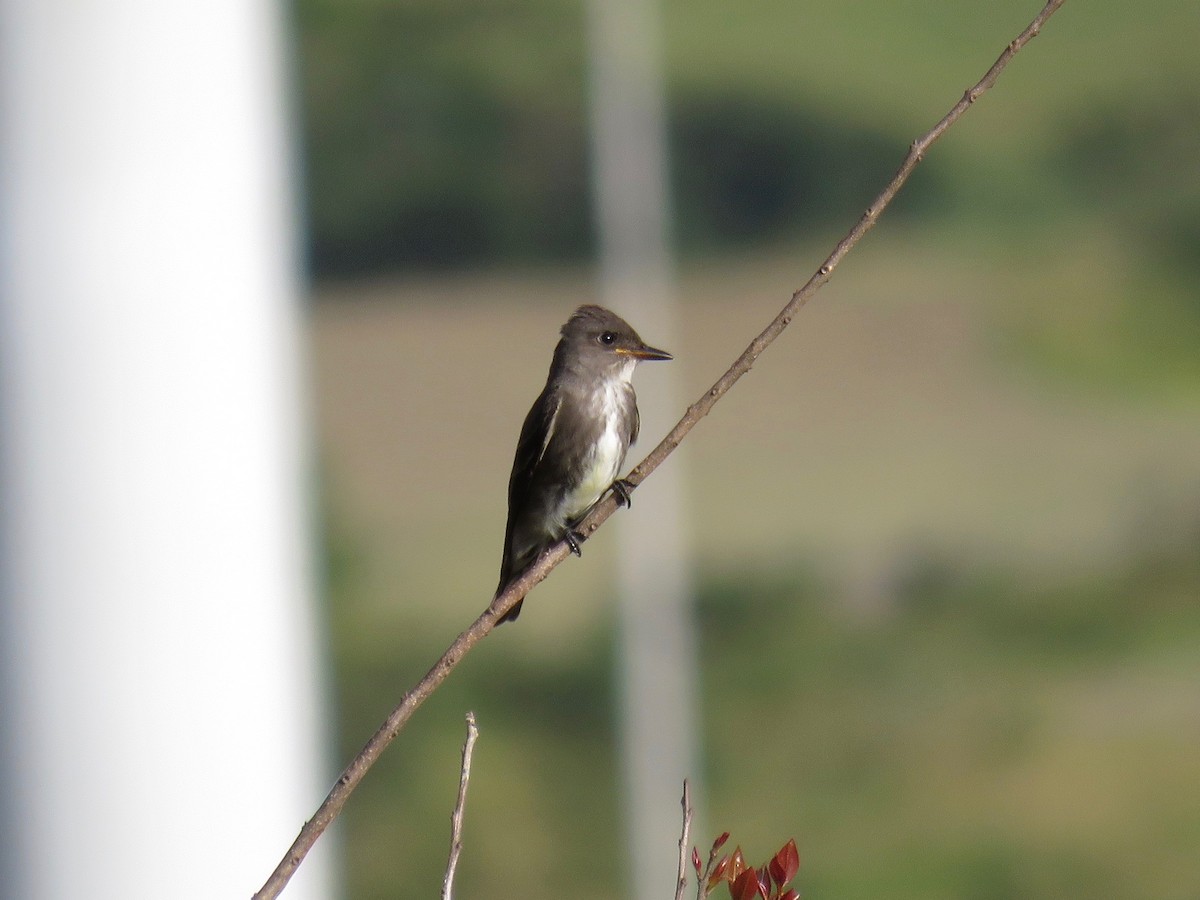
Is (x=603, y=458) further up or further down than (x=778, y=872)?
further up

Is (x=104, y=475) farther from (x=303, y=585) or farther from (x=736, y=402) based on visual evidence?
(x=736, y=402)

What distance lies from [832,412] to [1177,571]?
12.2 ft

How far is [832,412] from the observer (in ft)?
57.5

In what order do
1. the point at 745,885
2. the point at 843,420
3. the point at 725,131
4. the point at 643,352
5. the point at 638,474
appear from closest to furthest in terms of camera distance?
the point at 745,885
the point at 638,474
the point at 643,352
the point at 725,131
the point at 843,420

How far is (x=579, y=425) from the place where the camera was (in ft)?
12.1

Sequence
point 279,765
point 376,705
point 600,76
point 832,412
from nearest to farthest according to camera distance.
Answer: point 279,765 < point 600,76 < point 376,705 < point 832,412

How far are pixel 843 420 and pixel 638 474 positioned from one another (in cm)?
1604

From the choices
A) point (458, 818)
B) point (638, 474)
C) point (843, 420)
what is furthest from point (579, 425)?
point (843, 420)

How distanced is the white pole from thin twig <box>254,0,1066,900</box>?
7.55 feet

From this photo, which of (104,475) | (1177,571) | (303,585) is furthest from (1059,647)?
(104,475)

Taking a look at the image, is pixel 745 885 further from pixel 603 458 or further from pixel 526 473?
pixel 526 473

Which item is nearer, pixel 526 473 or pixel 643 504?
pixel 526 473

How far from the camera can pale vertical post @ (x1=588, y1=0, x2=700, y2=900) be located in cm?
810

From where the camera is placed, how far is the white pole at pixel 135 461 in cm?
401
